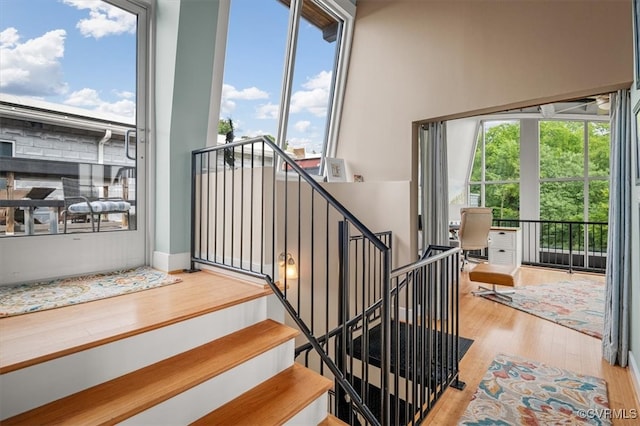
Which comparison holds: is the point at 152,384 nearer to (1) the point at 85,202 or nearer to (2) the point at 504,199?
(1) the point at 85,202

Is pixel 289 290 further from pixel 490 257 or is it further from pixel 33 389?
pixel 490 257

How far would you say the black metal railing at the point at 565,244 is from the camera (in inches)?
234

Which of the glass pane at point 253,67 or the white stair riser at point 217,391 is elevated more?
the glass pane at point 253,67

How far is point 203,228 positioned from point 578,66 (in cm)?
337

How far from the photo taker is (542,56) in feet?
9.11

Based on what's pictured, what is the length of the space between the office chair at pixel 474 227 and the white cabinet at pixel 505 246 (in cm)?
105

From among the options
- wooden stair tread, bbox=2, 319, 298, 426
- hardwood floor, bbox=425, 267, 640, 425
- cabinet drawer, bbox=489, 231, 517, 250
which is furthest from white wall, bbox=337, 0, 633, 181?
cabinet drawer, bbox=489, 231, 517, 250

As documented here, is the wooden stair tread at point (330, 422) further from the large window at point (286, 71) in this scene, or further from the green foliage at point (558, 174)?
the green foliage at point (558, 174)

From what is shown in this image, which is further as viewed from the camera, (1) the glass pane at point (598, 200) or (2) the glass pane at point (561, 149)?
(2) the glass pane at point (561, 149)

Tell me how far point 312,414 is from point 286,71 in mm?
3308

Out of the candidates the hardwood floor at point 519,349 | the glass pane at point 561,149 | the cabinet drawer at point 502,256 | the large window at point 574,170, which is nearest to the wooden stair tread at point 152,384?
the hardwood floor at point 519,349

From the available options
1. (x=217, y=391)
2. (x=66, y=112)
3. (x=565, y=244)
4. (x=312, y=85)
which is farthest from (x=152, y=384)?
(x=565, y=244)

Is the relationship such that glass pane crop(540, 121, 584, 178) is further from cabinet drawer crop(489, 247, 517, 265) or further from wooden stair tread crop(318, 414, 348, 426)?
wooden stair tread crop(318, 414, 348, 426)

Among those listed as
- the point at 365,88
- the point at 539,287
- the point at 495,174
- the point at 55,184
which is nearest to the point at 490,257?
the point at 539,287
